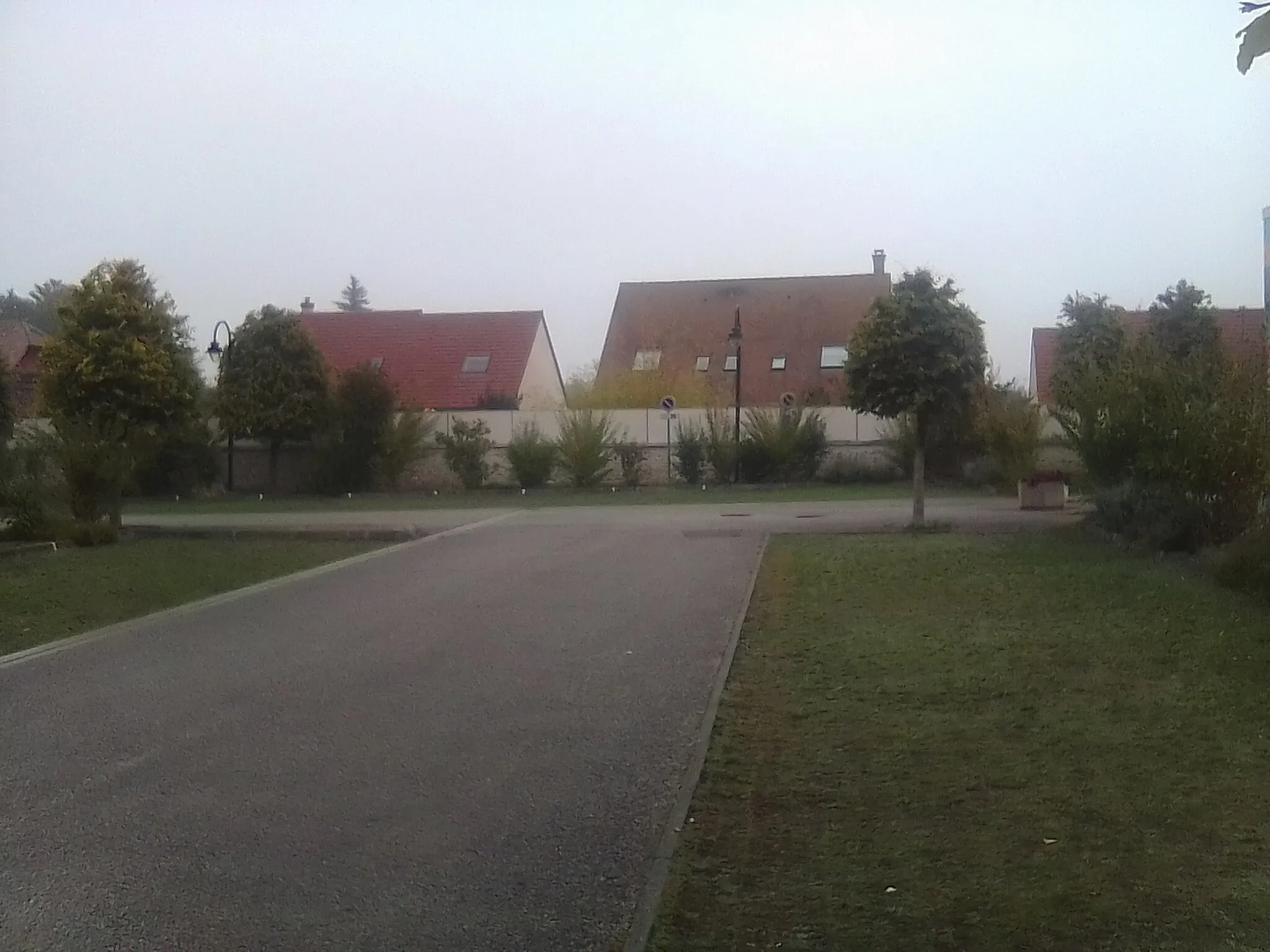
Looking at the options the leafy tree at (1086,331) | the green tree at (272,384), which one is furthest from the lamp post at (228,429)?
the leafy tree at (1086,331)

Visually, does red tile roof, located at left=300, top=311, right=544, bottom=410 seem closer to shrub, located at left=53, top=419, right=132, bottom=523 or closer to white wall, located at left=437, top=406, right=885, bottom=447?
white wall, located at left=437, top=406, right=885, bottom=447

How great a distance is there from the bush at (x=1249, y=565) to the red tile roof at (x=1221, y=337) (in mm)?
2422

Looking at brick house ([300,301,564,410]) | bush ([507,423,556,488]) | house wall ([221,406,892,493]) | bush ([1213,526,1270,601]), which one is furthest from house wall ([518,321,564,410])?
bush ([1213,526,1270,601])

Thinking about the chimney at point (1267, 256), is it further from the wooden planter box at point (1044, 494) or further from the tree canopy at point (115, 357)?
the tree canopy at point (115, 357)

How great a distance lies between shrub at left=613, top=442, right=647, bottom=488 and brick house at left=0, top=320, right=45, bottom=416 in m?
14.0

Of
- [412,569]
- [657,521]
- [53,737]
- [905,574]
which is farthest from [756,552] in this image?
[53,737]

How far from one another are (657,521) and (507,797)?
50.1 ft

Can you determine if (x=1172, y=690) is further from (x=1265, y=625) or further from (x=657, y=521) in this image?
(x=657, y=521)

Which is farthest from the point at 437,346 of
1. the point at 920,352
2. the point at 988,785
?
the point at 988,785

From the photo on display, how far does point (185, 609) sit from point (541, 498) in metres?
17.5

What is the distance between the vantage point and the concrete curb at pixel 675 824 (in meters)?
4.05

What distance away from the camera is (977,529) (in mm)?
17438

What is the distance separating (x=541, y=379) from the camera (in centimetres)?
4575

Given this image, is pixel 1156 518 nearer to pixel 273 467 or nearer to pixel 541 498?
pixel 541 498
